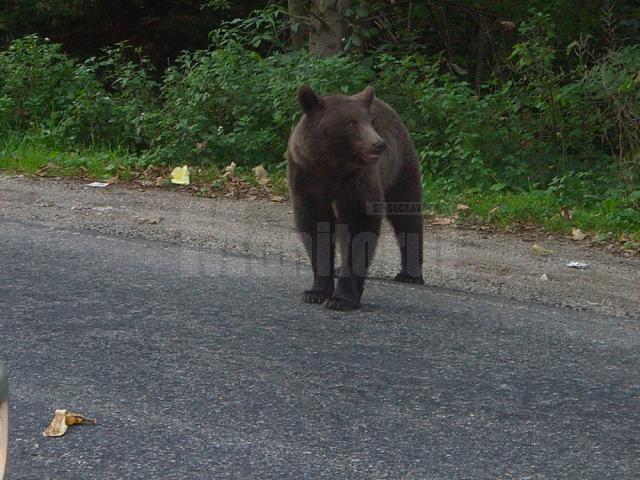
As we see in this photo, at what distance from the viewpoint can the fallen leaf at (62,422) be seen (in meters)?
3.77

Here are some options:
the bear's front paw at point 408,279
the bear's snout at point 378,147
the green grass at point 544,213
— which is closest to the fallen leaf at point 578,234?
the green grass at point 544,213

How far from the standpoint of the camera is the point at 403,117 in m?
10.9

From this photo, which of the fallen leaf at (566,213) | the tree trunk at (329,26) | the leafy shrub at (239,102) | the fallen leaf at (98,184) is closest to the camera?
the fallen leaf at (566,213)

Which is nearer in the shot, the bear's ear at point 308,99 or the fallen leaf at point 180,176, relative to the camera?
the bear's ear at point 308,99

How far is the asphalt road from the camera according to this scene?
363 cm

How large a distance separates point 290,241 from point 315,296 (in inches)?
62.3

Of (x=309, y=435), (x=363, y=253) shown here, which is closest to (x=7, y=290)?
(x=363, y=253)

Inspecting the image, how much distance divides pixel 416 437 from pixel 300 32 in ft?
32.5

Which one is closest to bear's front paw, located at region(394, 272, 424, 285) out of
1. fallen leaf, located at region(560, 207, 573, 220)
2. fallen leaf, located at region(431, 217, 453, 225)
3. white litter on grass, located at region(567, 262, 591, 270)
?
white litter on grass, located at region(567, 262, 591, 270)

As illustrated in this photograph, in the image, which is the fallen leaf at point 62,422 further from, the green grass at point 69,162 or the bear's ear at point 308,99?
the green grass at point 69,162

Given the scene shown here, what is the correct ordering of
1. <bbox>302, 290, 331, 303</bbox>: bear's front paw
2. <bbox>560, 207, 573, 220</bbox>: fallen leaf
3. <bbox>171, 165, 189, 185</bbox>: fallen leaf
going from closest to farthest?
<bbox>302, 290, 331, 303</bbox>: bear's front paw
<bbox>560, 207, 573, 220</bbox>: fallen leaf
<bbox>171, 165, 189, 185</bbox>: fallen leaf

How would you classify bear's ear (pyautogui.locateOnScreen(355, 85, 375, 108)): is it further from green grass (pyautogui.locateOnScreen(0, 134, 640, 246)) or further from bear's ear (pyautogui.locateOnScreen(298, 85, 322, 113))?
green grass (pyautogui.locateOnScreen(0, 134, 640, 246))

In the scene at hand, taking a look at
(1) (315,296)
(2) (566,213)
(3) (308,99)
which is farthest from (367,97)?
(2) (566,213)

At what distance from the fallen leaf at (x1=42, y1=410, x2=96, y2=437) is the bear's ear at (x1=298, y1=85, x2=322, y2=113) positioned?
7.77 ft
